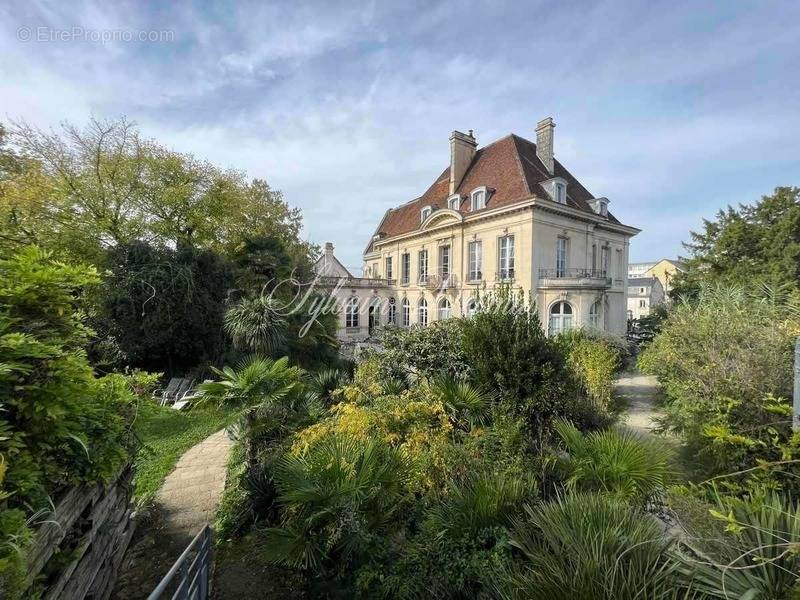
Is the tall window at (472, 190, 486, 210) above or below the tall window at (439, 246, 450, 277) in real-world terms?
above

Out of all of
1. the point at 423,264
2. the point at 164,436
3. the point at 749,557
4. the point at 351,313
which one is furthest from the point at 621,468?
the point at 351,313

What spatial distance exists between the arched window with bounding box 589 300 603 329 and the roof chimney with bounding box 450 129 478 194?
444 inches

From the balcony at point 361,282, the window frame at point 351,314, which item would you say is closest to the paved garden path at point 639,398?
the balcony at point 361,282

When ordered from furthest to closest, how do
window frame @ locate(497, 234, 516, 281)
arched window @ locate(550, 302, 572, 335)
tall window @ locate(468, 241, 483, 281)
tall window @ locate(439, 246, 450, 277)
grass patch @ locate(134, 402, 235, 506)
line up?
tall window @ locate(439, 246, 450, 277)
tall window @ locate(468, 241, 483, 281)
window frame @ locate(497, 234, 516, 281)
arched window @ locate(550, 302, 572, 335)
grass patch @ locate(134, 402, 235, 506)

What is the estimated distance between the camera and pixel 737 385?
4898 mm

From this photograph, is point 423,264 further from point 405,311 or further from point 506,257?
point 506,257

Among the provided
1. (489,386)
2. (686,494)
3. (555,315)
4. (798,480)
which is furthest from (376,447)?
(555,315)

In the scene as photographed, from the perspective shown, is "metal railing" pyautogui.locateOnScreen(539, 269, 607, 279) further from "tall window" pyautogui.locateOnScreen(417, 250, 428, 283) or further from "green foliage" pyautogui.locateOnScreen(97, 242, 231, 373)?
"green foliage" pyautogui.locateOnScreen(97, 242, 231, 373)

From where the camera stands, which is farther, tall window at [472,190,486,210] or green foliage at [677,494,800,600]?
tall window at [472,190,486,210]

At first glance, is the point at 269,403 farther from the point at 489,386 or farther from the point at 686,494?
the point at 686,494

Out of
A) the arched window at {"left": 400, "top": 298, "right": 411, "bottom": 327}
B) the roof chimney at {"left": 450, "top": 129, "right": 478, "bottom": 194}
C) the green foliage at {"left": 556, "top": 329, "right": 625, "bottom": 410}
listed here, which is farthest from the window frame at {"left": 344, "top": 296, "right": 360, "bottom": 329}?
the green foliage at {"left": 556, "top": 329, "right": 625, "bottom": 410}

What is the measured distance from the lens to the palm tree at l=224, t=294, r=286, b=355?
38.5 feet

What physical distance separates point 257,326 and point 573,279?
618 inches

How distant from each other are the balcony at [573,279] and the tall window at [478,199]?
17.3 ft
